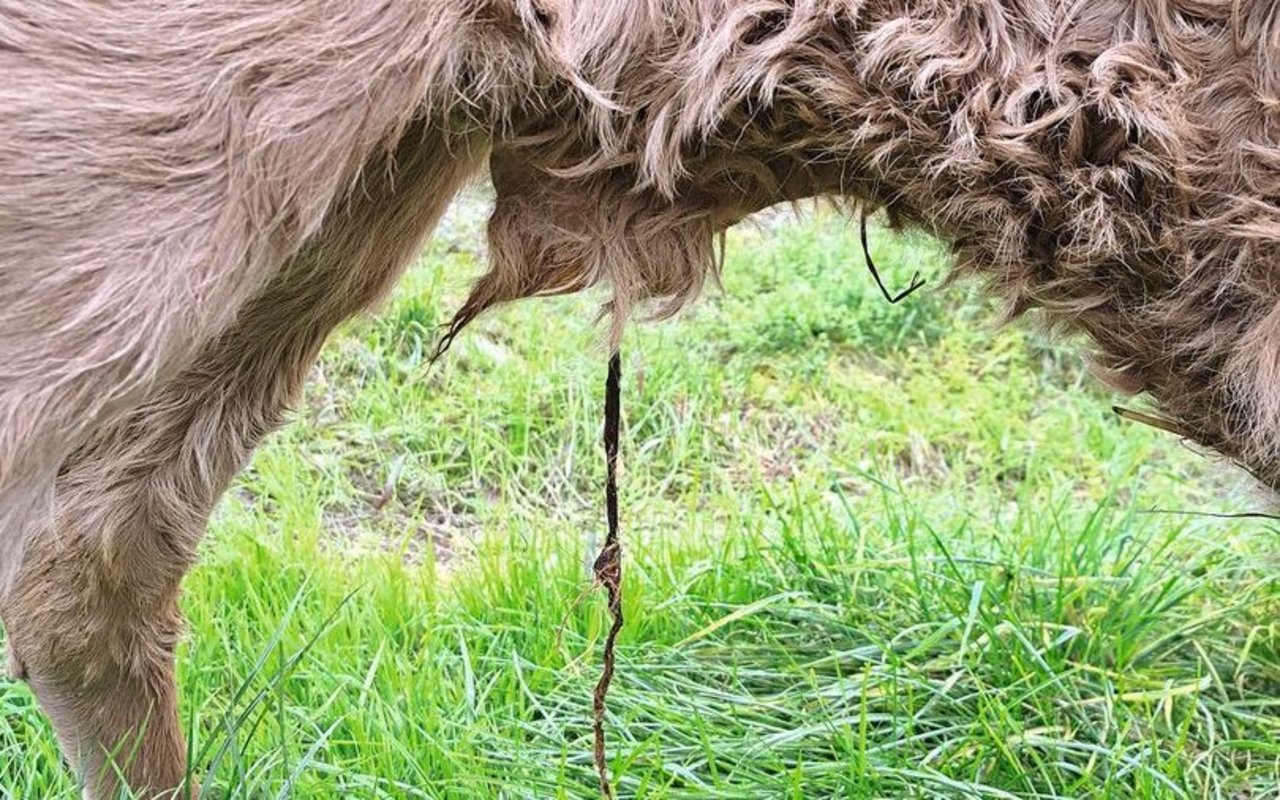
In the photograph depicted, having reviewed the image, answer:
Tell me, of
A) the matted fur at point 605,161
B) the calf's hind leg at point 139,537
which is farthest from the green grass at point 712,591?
the matted fur at point 605,161

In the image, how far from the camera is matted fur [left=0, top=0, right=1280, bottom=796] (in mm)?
1229

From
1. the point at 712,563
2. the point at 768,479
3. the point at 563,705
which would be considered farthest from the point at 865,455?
the point at 563,705

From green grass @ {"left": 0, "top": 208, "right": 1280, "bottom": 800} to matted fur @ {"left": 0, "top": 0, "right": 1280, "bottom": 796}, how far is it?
0.25m

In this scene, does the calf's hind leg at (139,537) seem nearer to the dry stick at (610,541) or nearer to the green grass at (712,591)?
the green grass at (712,591)

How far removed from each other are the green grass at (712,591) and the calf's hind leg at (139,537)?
0.13 m

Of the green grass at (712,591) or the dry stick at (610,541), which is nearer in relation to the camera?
the dry stick at (610,541)

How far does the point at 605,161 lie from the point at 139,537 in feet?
3.35

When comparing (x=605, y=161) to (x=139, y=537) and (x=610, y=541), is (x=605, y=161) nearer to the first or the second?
(x=610, y=541)

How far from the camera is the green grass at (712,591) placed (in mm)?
2291

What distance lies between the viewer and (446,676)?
8.16ft

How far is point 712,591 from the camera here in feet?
9.32

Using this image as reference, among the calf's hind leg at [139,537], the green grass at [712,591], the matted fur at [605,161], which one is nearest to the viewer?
the matted fur at [605,161]

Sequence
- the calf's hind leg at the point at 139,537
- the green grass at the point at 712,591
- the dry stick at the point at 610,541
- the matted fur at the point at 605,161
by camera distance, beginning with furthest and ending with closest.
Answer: the green grass at the point at 712,591, the calf's hind leg at the point at 139,537, the dry stick at the point at 610,541, the matted fur at the point at 605,161

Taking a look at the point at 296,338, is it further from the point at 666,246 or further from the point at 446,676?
the point at 446,676
